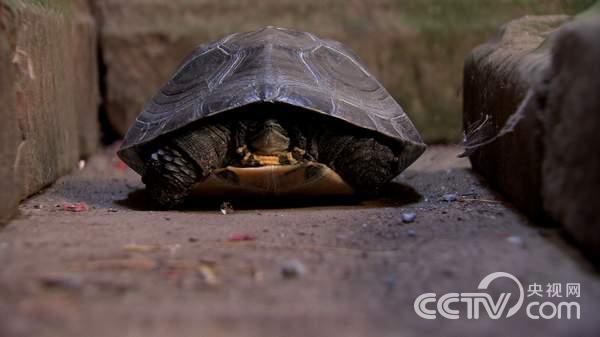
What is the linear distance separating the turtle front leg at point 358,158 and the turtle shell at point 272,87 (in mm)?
104

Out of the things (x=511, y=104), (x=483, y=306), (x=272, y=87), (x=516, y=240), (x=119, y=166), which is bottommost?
(x=483, y=306)

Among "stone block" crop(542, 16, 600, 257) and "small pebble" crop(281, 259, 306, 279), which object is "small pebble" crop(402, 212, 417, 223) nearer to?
"stone block" crop(542, 16, 600, 257)

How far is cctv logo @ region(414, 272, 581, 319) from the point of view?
173cm

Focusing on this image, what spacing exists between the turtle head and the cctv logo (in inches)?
66.9

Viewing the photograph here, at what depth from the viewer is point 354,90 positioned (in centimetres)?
366

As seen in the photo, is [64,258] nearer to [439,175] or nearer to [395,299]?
[395,299]

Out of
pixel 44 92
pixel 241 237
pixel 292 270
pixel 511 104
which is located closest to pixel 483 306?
pixel 292 270

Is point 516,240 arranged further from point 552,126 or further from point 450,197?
point 450,197

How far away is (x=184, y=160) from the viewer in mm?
3391

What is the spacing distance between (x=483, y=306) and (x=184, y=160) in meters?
1.98

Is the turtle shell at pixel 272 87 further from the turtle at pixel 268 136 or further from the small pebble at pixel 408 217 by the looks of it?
the small pebble at pixel 408 217

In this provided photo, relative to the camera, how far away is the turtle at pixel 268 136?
3.34 m

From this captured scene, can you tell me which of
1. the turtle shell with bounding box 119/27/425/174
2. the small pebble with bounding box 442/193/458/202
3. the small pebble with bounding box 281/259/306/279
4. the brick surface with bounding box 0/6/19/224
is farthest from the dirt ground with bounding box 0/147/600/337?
the turtle shell with bounding box 119/27/425/174

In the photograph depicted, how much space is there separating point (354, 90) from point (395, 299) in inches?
79.5
